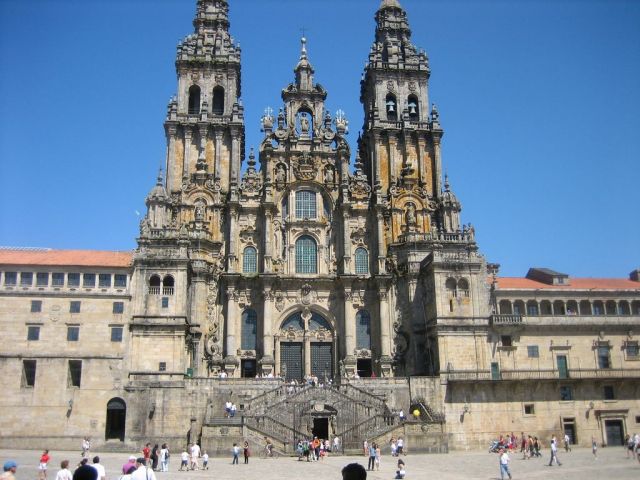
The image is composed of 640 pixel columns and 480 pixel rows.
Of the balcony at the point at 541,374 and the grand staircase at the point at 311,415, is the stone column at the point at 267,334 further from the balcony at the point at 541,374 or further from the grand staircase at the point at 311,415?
the balcony at the point at 541,374

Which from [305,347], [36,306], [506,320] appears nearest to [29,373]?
[36,306]

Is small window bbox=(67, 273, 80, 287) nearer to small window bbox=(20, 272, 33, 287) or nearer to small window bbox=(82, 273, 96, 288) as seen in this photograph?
small window bbox=(82, 273, 96, 288)

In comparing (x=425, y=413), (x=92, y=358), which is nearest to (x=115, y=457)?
(x=92, y=358)

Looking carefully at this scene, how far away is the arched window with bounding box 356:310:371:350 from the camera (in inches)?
2170

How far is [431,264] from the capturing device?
52250 millimetres

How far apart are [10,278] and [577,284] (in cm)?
4467

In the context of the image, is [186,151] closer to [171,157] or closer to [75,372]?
[171,157]

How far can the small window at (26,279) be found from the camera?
46859mm

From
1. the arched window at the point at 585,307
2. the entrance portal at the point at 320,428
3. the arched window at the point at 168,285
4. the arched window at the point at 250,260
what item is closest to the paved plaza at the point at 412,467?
the entrance portal at the point at 320,428

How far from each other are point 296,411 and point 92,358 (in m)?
14.4

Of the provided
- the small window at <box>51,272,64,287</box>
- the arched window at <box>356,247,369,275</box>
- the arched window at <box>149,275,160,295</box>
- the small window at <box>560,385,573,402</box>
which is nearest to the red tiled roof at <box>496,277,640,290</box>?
the small window at <box>560,385,573,402</box>

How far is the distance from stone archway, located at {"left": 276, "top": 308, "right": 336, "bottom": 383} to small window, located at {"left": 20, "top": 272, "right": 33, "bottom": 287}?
18.8 metres

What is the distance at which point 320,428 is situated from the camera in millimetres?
44938

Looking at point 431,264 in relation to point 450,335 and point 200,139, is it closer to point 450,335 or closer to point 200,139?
point 450,335
